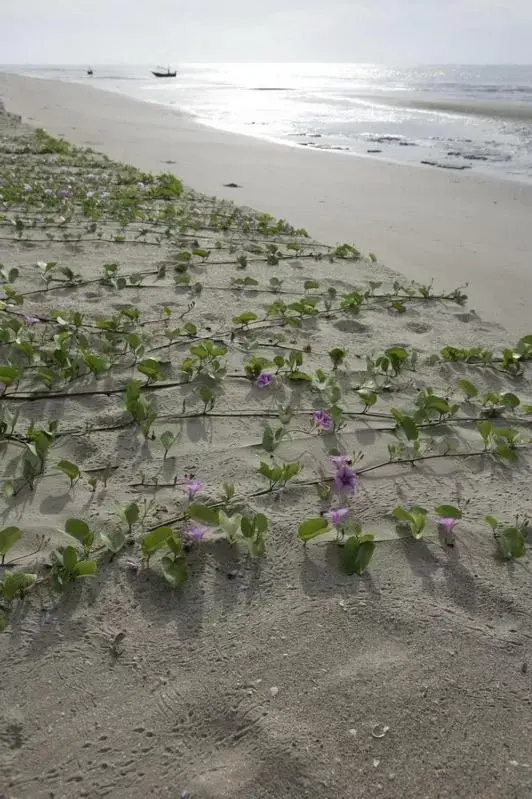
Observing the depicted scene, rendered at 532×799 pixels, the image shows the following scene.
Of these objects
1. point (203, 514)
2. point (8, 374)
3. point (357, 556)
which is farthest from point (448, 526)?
point (8, 374)

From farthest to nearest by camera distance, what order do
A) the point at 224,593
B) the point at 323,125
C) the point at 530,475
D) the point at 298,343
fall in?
the point at 323,125, the point at 298,343, the point at 530,475, the point at 224,593

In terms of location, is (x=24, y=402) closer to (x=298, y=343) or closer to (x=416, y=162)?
(x=298, y=343)

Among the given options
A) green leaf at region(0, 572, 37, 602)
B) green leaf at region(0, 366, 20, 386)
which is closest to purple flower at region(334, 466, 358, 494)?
green leaf at region(0, 572, 37, 602)

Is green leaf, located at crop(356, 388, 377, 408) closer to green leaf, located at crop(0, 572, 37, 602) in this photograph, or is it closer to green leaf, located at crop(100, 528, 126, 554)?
green leaf, located at crop(100, 528, 126, 554)

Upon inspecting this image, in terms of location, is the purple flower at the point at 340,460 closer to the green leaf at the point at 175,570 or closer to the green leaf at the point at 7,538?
the green leaf at the point at 175,570

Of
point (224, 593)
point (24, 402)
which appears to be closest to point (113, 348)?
point (24, 402)

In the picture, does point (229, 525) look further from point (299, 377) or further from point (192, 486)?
point (299, 377)

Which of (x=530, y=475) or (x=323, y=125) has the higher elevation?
(x=323, y=125)
